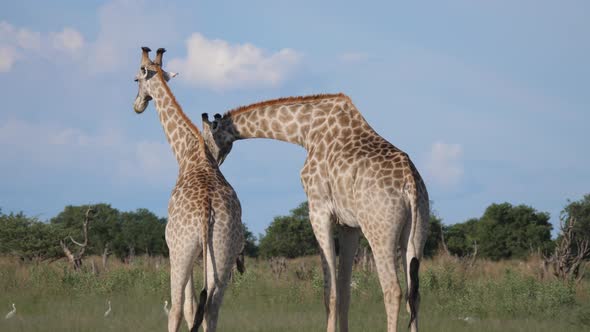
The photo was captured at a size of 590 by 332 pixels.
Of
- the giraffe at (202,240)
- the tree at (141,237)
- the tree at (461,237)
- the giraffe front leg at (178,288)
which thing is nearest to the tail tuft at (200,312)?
the giraffe at (202,240)

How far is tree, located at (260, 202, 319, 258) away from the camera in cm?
4053

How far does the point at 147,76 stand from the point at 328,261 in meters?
4.19

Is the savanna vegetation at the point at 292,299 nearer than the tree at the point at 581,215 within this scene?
Yes

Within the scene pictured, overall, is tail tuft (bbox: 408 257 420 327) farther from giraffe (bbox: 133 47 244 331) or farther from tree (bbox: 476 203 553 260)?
tree (bbox: 476 203 553 260)

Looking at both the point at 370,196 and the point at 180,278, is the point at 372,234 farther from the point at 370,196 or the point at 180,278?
the point at 180,278

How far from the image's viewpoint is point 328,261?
345 inches

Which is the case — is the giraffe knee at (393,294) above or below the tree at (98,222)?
below

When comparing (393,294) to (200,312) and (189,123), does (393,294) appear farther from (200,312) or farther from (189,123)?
(189,123)

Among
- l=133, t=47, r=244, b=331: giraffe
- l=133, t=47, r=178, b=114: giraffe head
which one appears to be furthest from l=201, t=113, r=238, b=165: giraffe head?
l=133, t=47, r=178, b=114: giraffe head

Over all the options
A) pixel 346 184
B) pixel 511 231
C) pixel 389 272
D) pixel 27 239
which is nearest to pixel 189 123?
pixel 346 184

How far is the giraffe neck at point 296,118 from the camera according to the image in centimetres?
967

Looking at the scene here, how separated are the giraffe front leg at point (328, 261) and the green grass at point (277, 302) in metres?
4.31

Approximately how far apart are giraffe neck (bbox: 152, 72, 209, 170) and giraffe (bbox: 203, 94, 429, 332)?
27 centimetres

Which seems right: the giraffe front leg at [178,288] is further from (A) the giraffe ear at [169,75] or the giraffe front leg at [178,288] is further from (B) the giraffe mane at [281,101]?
(A) the giraffe ear at [169,75]
